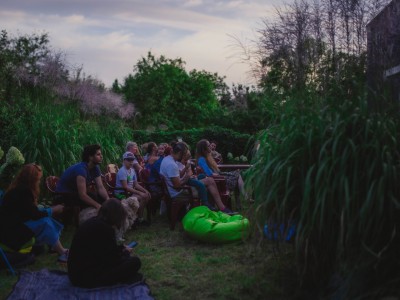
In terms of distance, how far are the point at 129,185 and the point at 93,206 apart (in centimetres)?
130

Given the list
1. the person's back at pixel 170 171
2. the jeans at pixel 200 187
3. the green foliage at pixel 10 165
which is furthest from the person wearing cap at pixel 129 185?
the green foliage at pixel 10 165

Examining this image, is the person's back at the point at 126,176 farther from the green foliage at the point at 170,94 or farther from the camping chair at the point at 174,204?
the green foliage at the point at 170,94

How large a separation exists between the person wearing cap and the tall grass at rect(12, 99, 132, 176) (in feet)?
2.96

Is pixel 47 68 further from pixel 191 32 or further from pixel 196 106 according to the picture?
pixel 196 106

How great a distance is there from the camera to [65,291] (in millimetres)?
4602

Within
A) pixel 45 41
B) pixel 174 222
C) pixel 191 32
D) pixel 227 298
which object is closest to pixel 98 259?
pixel 227 298

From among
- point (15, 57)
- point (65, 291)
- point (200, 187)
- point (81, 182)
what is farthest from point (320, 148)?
point (15, 57)

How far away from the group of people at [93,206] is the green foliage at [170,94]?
913 inches

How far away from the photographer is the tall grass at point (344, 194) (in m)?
3.28

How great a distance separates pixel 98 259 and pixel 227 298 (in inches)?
46.3

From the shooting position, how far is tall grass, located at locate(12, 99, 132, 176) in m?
7.98

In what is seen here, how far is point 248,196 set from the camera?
14.7ft

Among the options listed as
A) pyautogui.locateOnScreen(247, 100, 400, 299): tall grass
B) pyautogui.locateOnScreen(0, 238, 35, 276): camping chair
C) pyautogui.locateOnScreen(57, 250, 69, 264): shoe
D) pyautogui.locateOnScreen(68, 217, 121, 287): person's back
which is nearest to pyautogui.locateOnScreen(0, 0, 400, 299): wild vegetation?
pyautogui.locateOnScreen(247, 100, 400, 299): tall grass

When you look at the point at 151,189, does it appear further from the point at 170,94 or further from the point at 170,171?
the point at 170,94
